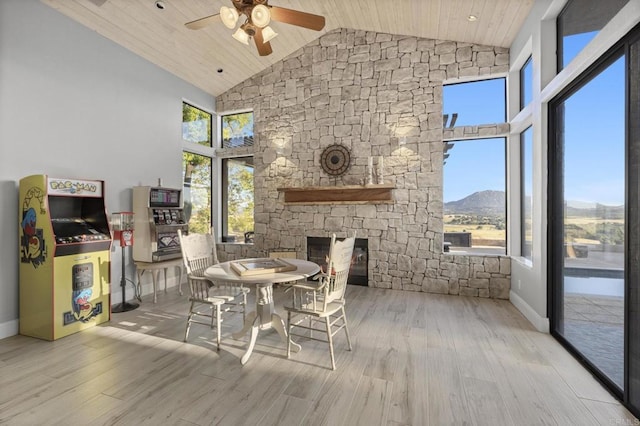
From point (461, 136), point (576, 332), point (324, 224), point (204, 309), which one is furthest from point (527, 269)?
point (204, 309)

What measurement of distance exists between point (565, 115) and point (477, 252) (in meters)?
2.44

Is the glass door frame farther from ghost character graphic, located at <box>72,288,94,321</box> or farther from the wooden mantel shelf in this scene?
ghost character graphic, located at <box>72,288,94,321</box>

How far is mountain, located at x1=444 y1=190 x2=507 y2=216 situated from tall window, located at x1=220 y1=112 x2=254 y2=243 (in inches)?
149

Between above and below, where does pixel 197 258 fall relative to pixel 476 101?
below

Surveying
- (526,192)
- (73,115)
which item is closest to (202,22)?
(73,115)

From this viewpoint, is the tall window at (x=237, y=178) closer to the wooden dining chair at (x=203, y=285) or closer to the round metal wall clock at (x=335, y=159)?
the round metal wall clock at (x=335, y=159)

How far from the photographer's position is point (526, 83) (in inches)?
165

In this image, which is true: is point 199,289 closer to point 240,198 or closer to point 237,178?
point 240,198

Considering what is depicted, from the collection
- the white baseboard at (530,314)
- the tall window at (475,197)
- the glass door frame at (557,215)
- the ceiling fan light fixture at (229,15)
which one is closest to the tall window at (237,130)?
the ceiling fan light fixture at (229,15)

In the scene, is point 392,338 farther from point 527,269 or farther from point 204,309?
point 204,309

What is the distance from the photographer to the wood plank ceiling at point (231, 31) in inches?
149

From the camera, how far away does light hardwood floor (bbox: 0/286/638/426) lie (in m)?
1.94

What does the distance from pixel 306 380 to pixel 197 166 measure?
16.1 ft

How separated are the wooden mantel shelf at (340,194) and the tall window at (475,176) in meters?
1.02
